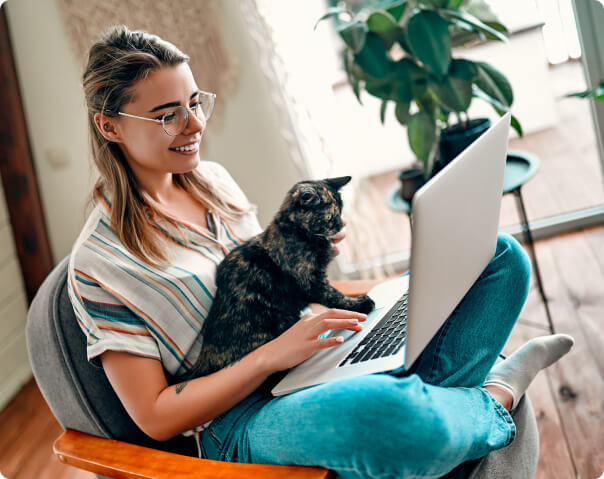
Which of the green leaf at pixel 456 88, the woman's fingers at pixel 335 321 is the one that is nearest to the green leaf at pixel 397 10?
the green leaf at pixel 456 88

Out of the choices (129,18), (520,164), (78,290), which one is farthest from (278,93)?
(78,290)

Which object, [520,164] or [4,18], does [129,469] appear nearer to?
[520,164]

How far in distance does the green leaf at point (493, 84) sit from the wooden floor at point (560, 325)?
859mm

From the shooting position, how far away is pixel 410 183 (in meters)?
2.05

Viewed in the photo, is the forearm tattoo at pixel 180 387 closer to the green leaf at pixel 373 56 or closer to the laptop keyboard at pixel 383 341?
the laptop keyboard at pixel 383 341

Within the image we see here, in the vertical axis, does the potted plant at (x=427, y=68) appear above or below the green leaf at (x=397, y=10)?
below

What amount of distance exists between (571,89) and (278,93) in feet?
5.88

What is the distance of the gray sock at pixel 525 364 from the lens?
120 cm

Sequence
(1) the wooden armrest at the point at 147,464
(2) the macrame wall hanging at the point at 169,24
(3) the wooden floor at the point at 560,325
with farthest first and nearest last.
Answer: (2) the macrame wall hanging at the point at 169,24 → (3) the wooden floor at the point at 560,325 → (1) the wooden armrest at the point at 147,464

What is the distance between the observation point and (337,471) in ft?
3.16

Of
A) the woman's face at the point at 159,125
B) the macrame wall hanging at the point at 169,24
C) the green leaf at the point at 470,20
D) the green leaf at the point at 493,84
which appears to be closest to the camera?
the woman's face at the point at 159,125

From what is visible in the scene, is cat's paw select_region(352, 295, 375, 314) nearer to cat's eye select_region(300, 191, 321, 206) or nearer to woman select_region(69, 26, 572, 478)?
woman select_region(69, 26, 572, 478)

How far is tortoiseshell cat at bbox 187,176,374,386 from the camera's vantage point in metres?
1.12

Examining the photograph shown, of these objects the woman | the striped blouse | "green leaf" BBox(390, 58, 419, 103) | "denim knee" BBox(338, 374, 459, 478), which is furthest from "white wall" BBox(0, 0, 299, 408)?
"denim knee" BBox(338, 374, 459, 478)
